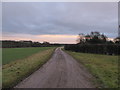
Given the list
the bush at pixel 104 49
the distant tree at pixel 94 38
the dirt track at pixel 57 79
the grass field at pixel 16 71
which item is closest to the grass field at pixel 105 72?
the dirt track at pixel 57 79

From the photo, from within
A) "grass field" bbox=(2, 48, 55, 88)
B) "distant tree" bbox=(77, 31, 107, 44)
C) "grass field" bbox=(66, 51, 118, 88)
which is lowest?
"grass field" bbox=(66, 51, 118, 88)

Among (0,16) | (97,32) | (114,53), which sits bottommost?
(114,53)

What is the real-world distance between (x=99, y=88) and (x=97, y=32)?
78528 millimetres

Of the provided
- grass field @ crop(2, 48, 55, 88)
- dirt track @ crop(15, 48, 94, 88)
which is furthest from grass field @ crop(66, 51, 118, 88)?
grass field @ crop(2, 48, 55, 88)

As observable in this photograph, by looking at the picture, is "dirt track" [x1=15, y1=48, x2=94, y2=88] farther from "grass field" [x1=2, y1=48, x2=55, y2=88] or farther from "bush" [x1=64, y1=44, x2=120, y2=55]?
"bush" [x1=64, y1=44, x2=120, y2=55]

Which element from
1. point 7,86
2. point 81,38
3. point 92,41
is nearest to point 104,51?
point 7,86

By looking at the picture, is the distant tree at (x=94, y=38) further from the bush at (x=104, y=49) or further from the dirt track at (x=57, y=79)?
the dirt track at (x=57, y=79)

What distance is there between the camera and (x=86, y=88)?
4.77 meters

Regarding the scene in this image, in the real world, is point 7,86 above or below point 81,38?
below

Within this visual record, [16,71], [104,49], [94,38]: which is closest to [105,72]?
[16,71]

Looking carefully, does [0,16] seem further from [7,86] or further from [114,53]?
[114,53]

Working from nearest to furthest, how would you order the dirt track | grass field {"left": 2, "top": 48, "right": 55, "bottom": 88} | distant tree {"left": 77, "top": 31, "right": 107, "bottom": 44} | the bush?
the dirt track < grass field {"left": 2, "top": 48, "right": 55, "bottom": 88} < the bush < distant tree {"left": 77, "top": 31, "right": 107, "bottom": 44}

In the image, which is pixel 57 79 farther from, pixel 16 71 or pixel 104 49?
pixel 104 49

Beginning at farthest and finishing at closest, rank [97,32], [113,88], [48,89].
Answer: [97,32]
[113,88]
[48,89]
